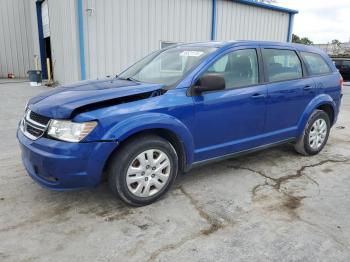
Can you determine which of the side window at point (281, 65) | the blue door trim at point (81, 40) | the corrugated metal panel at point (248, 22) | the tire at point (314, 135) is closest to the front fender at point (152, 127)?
the side window at point (281, 65)

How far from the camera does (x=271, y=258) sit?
7.98 ft

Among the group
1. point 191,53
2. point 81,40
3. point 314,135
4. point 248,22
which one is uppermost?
point 248,22

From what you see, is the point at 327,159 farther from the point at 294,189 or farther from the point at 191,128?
the point at 191,128

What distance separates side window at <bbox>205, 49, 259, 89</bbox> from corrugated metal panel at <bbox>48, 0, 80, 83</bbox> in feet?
24.5

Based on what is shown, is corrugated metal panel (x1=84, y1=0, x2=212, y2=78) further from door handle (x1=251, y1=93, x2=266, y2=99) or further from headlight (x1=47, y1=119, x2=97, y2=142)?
headlight (x1=47, y1=119, x2=97, y2=142)

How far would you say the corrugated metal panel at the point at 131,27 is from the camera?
10000 mm

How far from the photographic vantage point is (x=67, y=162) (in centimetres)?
275

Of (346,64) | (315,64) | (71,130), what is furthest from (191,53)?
(346,64)

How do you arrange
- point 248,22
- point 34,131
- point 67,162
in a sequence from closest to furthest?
point 67,162
point 34,131
point 248,22

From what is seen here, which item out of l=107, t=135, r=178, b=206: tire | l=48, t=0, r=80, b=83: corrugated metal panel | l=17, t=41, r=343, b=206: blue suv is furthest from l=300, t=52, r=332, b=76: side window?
l=48, t=0, r=80, b=83: corrugated metal panel

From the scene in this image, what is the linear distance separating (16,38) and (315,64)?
61.6ft

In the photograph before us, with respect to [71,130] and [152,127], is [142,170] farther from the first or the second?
[71,130]

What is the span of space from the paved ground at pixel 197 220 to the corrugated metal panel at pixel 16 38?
16.9 meters

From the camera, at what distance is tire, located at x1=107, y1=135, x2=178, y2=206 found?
117 inches
